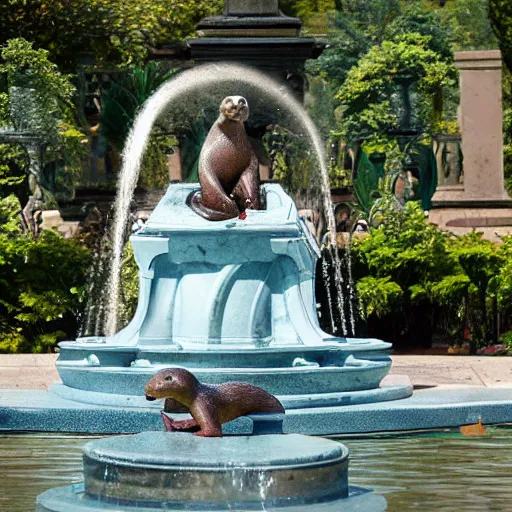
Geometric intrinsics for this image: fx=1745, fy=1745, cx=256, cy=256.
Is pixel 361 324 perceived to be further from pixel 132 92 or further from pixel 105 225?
pixel 132 92

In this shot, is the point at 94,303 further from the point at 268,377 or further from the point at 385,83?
the point at 385,83

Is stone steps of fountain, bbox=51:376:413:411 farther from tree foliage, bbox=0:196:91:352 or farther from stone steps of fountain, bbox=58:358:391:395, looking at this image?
tree foliage, bbox=0:196:91:352

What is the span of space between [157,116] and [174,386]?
31.6 feet

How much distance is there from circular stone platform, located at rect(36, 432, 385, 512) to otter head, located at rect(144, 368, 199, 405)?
55 centimetres

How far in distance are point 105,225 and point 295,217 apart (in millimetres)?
8254

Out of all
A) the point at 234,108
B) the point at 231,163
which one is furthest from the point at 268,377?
the point at 234,108

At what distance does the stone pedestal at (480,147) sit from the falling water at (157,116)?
5.96 meters

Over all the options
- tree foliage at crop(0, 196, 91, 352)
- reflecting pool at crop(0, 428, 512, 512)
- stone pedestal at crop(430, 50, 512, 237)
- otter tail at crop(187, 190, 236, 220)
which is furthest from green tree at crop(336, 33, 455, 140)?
reflecting pool at crop(0, 428, 512, 512)

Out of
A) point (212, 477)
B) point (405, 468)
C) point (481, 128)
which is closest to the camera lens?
point (212, 477)

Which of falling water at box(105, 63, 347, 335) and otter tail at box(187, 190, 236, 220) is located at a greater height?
falling water at box(105, 63, 347, 335)

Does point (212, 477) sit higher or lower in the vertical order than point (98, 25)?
lower

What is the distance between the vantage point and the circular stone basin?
24.1 ft

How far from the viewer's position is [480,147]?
26.1 metres

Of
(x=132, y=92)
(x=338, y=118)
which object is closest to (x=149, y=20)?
(x=338, y=118)
